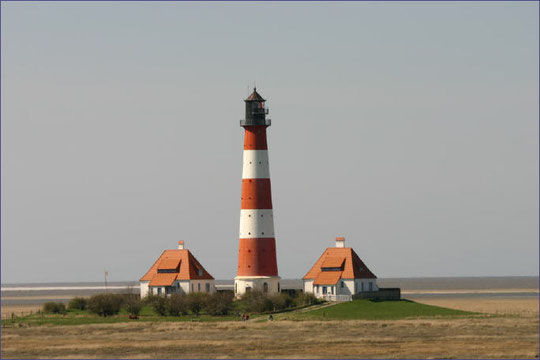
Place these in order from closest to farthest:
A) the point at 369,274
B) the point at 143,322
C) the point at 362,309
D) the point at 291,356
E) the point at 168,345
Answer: the point at 291,356, the point at 168,345, the point at 143,322, the point at 362,309, the point at 369,274

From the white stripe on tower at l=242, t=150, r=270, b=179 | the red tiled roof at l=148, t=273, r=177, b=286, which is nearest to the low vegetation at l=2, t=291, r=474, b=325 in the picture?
the red tiled roof at l=148, t=273, r=177, b=286

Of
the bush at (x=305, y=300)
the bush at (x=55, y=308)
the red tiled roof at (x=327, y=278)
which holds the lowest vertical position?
the bush at (x=55, y=308)

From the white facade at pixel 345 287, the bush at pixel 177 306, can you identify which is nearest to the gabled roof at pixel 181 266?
the bush at pixel 177 306

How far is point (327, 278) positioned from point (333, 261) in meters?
2.09

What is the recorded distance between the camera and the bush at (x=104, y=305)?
91.9 meters

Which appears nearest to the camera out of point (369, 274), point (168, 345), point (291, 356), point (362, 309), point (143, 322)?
point (291, 356)

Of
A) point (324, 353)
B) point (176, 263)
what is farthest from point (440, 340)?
point (176, 263)

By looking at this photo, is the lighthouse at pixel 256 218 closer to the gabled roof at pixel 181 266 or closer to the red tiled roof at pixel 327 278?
the red tiled roof at pixel 327 278

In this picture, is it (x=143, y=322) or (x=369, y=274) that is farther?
(x=369, y=274)

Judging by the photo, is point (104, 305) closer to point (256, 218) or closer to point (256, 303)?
point (256, 303)

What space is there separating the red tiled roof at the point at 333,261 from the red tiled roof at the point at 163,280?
43.1 feet

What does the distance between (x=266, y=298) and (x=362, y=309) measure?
7.59 m

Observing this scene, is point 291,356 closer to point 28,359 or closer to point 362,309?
point 28,359

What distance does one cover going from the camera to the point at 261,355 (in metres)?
61.8
